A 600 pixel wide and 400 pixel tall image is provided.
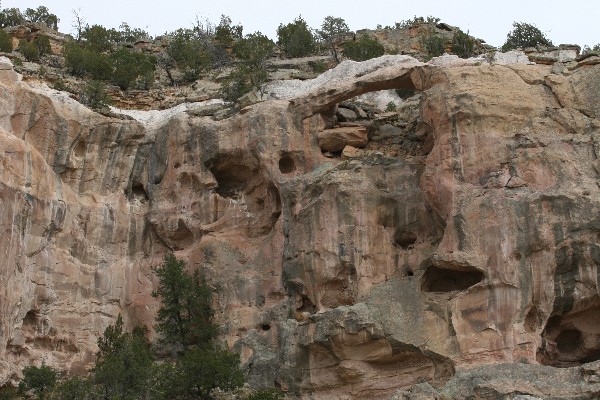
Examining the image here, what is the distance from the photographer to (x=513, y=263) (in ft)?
91.3

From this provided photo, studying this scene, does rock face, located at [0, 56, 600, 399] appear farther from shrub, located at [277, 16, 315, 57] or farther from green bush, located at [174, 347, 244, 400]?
shrub, located at [277, 16, 315, 57]

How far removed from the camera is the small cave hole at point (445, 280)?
29.2 meters

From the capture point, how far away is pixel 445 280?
29.8 meters

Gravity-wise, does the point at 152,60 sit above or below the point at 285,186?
above

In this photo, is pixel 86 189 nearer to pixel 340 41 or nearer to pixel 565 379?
pixel 565 379

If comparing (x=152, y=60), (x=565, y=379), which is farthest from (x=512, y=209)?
(x=152, y=60)

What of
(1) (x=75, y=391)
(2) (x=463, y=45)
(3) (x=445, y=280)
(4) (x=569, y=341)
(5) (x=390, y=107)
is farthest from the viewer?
(2) (x=463, y=45)

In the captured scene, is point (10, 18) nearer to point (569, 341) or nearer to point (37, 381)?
point (37, 381)

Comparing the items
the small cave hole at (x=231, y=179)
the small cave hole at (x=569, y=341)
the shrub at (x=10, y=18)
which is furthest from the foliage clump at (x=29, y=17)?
the small cave hole at (x=569, y=341)

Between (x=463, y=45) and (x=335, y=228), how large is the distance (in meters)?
18.2

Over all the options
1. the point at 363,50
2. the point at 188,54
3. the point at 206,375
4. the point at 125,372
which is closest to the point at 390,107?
the point at 363,50

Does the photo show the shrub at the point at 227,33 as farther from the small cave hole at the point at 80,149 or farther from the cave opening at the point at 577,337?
the cave opening at the point at 577,337

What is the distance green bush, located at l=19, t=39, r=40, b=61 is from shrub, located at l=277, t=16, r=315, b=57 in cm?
1062

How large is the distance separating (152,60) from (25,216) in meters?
17.3
